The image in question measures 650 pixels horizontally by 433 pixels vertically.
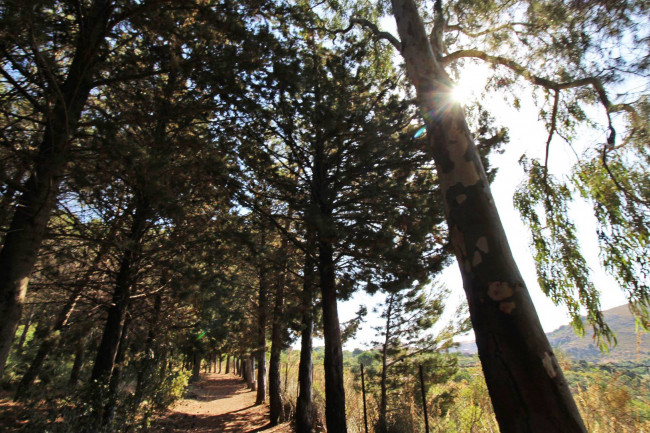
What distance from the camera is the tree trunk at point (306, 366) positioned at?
753 cm

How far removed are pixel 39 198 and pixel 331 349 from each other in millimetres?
5158

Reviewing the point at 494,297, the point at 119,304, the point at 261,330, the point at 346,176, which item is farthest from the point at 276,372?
the point at 494,297

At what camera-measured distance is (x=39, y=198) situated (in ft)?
11.8

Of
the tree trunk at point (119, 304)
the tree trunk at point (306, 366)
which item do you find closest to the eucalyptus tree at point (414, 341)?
the tree trunk at point (306, 366)

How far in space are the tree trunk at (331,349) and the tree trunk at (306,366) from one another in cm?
67

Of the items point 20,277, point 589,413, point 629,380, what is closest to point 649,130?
point 629,380

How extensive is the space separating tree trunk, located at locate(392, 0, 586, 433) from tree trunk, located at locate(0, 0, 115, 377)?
354cm

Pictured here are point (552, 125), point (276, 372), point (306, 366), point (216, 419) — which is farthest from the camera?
point (216, 419)

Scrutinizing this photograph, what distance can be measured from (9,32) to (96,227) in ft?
11.2

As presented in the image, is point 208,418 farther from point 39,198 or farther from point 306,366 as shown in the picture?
point 39,198

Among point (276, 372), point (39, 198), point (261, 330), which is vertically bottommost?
point (276, 372)

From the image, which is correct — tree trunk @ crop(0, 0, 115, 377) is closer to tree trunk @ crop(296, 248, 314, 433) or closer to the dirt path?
tree trunk @ crop(296, 248, 314, 433)

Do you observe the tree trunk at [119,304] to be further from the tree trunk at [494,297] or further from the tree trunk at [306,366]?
the tree trunk at [494,297]

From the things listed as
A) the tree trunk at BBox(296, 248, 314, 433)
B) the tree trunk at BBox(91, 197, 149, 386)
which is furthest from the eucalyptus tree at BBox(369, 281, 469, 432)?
the tree trunk at BBox(91, 197, 149, 386)
